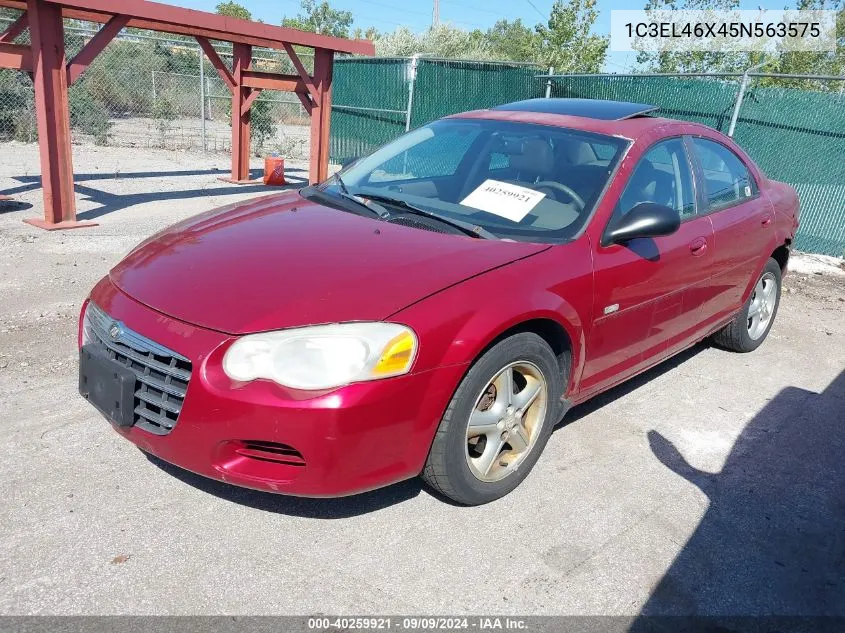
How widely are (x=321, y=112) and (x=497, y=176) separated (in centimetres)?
815

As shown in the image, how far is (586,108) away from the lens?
166 inches

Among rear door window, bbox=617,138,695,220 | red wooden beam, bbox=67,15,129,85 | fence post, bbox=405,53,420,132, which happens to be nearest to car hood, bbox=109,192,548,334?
rear door window, bbox=617,138,695,220

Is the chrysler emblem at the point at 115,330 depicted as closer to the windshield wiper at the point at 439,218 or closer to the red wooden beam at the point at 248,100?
the windshield wiper at the point at 439,218

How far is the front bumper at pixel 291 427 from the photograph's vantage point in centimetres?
240

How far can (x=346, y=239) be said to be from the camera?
10.2 feet

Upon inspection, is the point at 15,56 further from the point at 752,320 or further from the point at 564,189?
the point at 752,320

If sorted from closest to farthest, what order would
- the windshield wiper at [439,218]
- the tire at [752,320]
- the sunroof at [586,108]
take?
the windshield wiper at [439,218] → the sunroof at [586,108] → the tire at [752,320]

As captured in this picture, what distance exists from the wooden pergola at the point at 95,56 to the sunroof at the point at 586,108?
5309 millimetres

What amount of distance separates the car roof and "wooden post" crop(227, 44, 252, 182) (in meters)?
7.95

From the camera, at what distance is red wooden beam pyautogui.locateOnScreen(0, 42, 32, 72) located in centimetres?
730

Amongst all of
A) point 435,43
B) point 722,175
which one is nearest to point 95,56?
point 722,175

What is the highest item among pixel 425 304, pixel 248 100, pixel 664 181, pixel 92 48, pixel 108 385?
pixel 92 48

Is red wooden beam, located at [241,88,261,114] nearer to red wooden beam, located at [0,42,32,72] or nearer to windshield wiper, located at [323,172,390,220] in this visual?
red wooden beam, located at [0,42,32,72]

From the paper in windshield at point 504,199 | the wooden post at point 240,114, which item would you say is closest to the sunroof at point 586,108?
the paper in windshield at point 504,199
